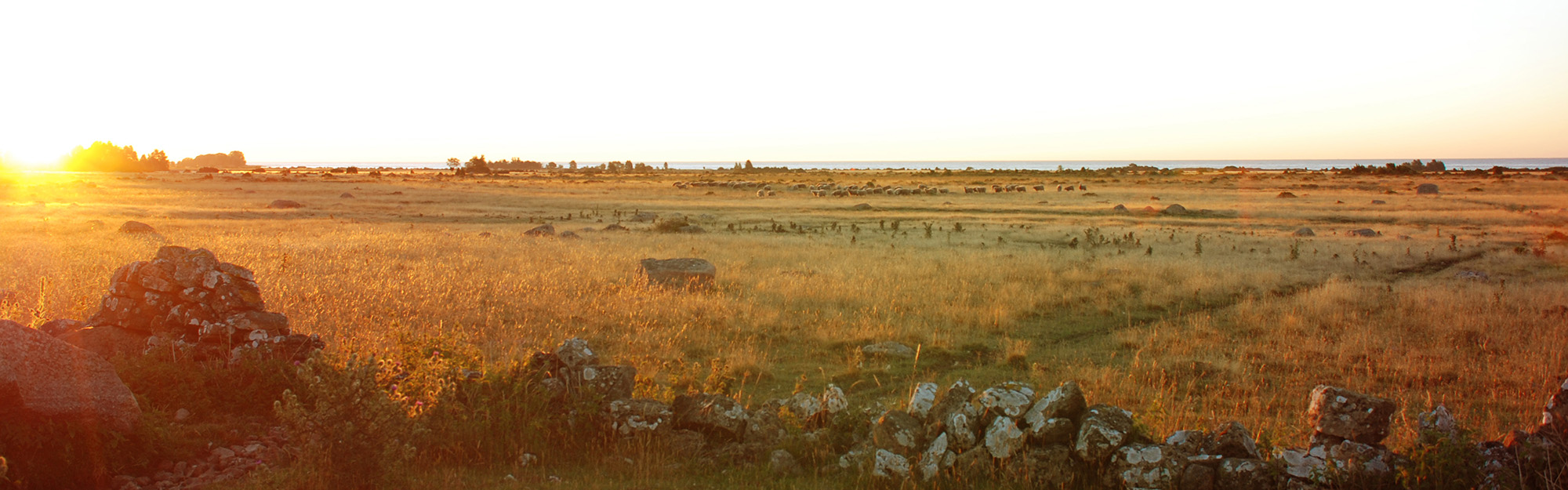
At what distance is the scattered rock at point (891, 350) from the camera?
11.3 m

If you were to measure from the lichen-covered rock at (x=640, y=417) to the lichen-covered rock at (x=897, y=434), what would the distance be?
1.90 meters

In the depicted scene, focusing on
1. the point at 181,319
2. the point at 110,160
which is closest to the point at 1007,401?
the point at 181,319

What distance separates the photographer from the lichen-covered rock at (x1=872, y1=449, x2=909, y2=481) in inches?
241

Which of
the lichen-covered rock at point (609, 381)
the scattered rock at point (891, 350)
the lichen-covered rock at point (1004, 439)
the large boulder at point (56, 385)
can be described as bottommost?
the scattered rock at point (891, 350)

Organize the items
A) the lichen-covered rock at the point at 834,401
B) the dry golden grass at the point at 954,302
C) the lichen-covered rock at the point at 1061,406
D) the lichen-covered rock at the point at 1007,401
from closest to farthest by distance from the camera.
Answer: the lichen-covered rock at the point at 1061,406 → the lichen-covered rock at the point at 1007,401 → the lichen-covered rock at the point at 834,401 → the dry golden grass at the point at 954,302

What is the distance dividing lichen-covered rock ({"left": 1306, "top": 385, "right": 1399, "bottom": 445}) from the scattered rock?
589 centimetres

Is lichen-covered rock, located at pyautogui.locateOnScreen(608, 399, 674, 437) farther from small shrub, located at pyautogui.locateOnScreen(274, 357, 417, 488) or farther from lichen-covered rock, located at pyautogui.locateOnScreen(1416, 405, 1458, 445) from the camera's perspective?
lichen-covered rock, located at pyautogui.locateOnScreen(1416, 405, 1458, 445)

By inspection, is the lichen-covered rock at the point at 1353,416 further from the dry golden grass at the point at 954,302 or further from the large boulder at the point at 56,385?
the large boulder at the point at 56,385

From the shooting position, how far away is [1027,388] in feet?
21.9

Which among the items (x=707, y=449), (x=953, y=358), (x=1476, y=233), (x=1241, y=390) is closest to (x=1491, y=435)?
(x=1241, y=390)

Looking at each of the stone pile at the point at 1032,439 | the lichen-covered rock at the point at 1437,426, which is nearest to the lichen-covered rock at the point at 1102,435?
the stone pile at the point at 1032,439

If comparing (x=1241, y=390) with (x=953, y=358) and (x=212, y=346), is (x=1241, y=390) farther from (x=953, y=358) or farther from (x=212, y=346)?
(x=212, y=346)

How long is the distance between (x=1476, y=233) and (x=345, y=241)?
39.1 meters

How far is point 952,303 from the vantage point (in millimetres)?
15000
